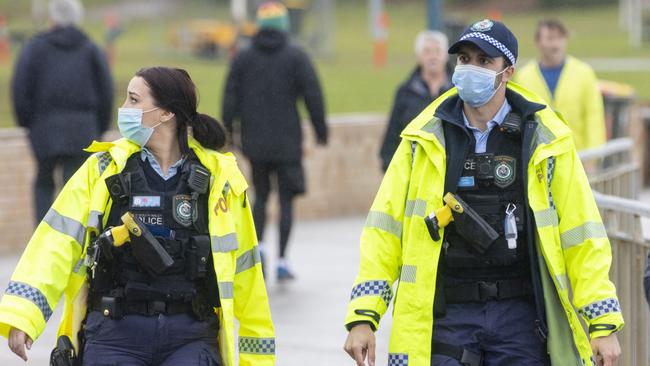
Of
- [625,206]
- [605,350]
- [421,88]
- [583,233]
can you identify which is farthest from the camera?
[421,88]

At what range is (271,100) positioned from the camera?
32.8 feet

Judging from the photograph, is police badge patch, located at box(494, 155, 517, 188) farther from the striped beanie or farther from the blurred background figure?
the striped beanie

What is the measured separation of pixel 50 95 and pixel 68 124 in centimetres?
24

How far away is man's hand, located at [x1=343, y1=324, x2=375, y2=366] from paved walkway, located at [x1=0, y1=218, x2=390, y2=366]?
10.6 ft

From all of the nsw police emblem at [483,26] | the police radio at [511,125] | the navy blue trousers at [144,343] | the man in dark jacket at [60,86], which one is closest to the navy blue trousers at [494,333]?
the police radio at [511,125]

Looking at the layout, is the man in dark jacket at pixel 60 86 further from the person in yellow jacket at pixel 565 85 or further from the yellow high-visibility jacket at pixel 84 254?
the yellow high-visibility jacket at pixel 84 254

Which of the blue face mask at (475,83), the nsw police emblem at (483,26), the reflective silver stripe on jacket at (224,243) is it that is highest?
the nsw police emblem at (483,26)

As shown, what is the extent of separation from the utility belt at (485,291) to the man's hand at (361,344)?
0.28 metres

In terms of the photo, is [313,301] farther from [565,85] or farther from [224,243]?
[224,243]

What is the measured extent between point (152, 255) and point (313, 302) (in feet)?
17.3

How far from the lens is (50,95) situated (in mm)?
10055

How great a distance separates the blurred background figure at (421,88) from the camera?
9086mm

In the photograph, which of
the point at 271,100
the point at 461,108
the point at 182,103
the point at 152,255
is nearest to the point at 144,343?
the point at 152,255

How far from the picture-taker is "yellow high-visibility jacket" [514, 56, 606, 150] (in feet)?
33.1
